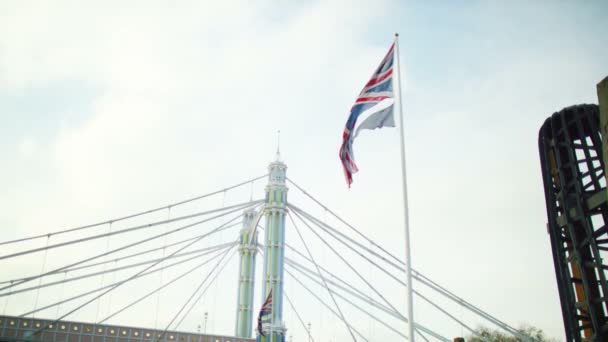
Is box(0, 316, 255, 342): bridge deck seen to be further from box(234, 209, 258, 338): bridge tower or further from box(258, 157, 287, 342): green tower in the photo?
box(258, 157, 287, 342): green tower

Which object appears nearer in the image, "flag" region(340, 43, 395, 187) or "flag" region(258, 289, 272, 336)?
"flag" region(340, 43, 395, 187)

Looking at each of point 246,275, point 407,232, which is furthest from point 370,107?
point 246,275

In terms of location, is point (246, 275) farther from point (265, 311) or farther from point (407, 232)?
point (407, 232)

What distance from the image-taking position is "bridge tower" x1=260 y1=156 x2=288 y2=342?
3741cm

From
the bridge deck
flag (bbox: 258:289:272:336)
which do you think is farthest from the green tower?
the bridge deck

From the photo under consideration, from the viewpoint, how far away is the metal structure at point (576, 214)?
2159 centimetres

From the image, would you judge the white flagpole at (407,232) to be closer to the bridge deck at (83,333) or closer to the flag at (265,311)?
the flag at (265,311)

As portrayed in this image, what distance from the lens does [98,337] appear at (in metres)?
42.1

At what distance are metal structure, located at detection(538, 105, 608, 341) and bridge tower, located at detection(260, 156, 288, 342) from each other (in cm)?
1951

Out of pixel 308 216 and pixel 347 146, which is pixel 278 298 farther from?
pixel 347 146

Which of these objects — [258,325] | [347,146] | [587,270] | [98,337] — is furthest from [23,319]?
[587,270]

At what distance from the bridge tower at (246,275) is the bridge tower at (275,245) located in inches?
180

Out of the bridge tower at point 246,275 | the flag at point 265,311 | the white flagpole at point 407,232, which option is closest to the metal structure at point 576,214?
the white flagpole at point 407,232

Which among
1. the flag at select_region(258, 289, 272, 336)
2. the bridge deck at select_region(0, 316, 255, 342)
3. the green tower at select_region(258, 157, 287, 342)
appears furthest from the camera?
the bridge deck at select_region(0, 316, 255, 342)
